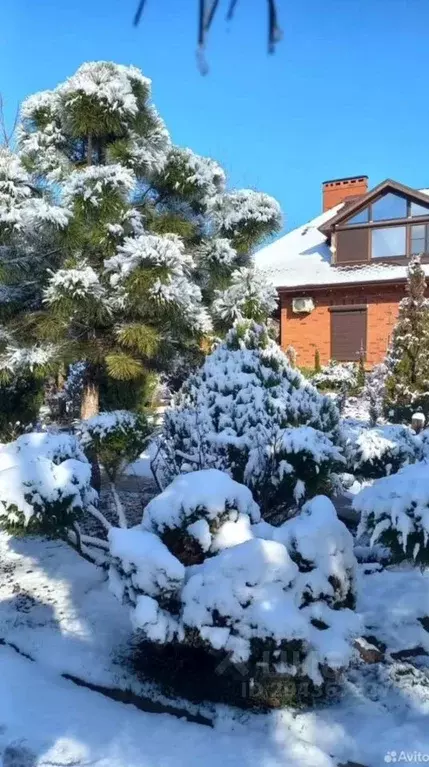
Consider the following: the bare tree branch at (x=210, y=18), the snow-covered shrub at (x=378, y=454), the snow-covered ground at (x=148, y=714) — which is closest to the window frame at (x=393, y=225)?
the snow-covered shrub at (x=378, y=454)

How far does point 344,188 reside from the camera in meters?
21.7

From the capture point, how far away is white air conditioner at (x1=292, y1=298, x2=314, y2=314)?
56.2ft

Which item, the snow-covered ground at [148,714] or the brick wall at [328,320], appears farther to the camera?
the brick wall at [328,320]

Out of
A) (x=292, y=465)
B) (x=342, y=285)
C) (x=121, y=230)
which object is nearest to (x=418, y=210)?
(x=342, y=285)

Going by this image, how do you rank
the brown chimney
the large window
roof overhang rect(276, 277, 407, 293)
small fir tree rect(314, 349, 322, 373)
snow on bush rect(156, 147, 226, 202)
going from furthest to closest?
the brown chimney < the large window < roof overhang rect(276, 277, 407, 293) < small fir tree rect(314, 349, 322, 373) < snow on bush rect(156, 147, 226, 202)

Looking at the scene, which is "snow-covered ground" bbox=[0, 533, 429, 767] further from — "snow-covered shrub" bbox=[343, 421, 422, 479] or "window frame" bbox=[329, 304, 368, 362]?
"window frame" bbox=[329, 304, 368, 362]

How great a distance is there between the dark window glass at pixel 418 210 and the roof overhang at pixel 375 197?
5.9 inches

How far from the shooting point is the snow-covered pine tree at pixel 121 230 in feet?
19.1

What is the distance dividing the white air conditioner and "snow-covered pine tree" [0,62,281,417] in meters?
9.84

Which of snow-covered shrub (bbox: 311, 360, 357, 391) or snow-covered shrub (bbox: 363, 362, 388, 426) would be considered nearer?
snow-covered shrub (bbox: 363, 362, 388, 426)

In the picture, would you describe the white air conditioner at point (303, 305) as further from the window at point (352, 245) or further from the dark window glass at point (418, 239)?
the dark window glass at point (418, 239)

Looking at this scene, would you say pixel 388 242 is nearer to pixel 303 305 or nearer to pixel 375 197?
pixel 375 197

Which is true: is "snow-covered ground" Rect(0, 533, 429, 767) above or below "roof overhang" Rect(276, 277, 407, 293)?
below

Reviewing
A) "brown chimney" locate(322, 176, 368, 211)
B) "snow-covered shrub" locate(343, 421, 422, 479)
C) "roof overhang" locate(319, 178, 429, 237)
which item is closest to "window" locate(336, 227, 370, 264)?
"roof overhang" locate(319, 178, 429, 237)
